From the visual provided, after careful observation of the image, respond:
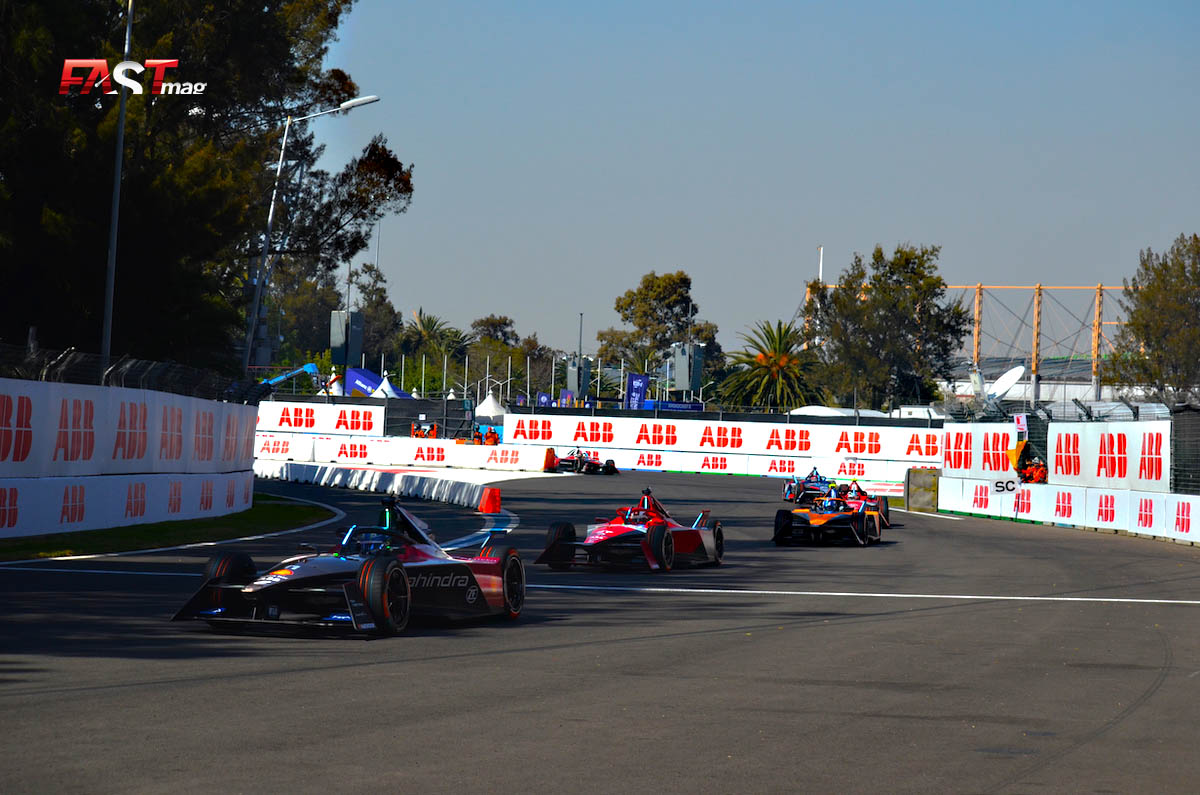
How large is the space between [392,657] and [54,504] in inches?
494

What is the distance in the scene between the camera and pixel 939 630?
12.9 m

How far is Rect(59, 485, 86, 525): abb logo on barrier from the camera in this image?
21.1m

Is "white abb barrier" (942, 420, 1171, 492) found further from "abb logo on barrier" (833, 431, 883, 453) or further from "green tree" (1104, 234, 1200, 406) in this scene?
"green tree" (1104, 234, 1200, 406)

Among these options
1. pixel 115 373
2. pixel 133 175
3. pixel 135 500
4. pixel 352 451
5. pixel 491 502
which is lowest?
pixel 491 502

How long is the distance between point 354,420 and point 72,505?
149 feet

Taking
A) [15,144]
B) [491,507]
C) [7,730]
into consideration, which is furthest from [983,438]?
[7,730]

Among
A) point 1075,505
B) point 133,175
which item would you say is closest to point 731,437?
point 1075,505

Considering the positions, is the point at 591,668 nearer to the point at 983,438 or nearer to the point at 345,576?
the point at 345,576

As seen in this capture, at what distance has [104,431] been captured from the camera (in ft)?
72.8

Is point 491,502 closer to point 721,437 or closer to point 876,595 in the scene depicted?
point 876,595

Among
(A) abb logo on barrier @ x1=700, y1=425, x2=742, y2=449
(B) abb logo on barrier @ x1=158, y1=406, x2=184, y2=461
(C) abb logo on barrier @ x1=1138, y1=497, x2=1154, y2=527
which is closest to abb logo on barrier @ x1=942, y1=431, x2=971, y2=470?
(C) abb logo on barrier @ x1=1138, y1=497, x2=1154, y2=527

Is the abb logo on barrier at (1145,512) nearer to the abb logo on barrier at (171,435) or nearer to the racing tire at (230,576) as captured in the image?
the abb logo on barrier at (171,435)

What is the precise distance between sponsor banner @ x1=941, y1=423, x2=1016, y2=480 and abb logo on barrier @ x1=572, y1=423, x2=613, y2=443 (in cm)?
2014

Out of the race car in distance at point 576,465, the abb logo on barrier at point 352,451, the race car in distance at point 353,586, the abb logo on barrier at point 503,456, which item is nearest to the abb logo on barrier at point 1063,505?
the race car in distance at point 576,465
